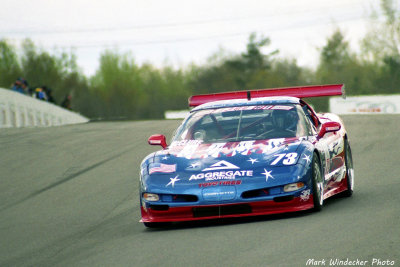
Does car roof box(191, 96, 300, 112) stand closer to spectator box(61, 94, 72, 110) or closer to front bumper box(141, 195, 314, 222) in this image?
front bumper box(141, 195, 314, 222)

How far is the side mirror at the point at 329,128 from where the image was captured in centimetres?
870

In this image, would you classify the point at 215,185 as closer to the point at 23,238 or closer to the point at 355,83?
the point at 23,238

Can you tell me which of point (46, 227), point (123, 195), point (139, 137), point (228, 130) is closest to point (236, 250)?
point (228, 130)

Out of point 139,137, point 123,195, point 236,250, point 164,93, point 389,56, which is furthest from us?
point 164,93

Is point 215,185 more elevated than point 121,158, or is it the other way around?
point 215,185

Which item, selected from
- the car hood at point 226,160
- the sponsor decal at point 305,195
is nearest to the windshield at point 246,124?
the car hood at point 226,160

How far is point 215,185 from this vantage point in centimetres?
758

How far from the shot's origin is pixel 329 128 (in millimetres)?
8773

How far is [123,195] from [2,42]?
59.8 metres

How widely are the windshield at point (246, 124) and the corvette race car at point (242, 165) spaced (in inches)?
0.4

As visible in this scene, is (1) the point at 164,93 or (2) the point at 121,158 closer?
(2) the point at 121,158

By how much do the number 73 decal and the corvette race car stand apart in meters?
0.01

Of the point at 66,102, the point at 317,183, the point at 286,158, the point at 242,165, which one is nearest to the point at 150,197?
the point at 242,165

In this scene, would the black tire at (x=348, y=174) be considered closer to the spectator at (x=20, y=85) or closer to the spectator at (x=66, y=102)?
the spectator at (x=20, y=85)
